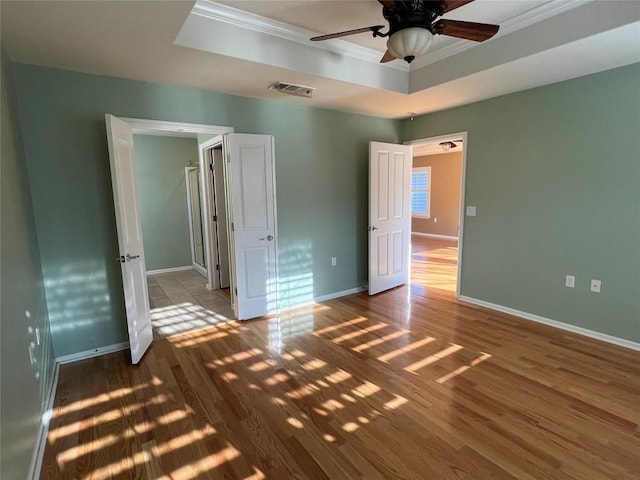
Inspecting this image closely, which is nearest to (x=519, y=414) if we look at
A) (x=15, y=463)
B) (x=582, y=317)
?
(x=582, y=317)

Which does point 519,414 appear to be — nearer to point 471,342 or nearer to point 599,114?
point 471,342

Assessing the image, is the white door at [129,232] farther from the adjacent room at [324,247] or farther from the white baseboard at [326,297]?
the white baseboard at [326,297]

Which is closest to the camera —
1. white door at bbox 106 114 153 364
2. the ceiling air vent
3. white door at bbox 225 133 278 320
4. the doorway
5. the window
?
white door at bbox 106 114 153 364

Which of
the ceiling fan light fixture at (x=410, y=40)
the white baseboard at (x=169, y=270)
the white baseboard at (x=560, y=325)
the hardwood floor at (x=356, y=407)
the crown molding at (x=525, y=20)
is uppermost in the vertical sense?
the crown molding at (x=525, y=20)

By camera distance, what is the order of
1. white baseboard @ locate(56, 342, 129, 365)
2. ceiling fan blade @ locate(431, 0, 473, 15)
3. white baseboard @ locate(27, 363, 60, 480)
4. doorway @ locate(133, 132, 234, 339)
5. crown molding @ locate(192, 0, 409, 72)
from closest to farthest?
white baseboard @ locate(27, 363, 60, 480), ceiling fan blade @ locate(431, 0, 473, 15), crown molding @ locate(192, 0, 409, 72), white baseboard @ locate(56, 342, 129, 365), doorway @ locate(133, 132, 234, 339)

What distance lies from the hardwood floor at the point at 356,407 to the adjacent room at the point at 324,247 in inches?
0.7

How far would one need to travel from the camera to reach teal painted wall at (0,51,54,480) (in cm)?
145

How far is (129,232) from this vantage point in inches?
110

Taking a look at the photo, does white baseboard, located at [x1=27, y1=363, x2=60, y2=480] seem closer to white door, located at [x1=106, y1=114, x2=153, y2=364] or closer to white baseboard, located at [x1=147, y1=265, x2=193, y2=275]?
white door, located at [x1=106, y1=114, x2=153, y2=364]

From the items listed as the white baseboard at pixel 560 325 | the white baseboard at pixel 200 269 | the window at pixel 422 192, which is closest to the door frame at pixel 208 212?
the white baseboard at pixel 200 269

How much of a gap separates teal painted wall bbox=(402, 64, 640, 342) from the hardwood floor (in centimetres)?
46

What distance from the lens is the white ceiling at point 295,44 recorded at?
2006 millimetres

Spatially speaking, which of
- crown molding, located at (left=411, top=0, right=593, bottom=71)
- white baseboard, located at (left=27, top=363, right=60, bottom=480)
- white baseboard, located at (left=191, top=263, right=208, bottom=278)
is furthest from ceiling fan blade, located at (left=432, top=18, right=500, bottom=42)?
white baseboard, located at (left=191, top=263, right=208, bottom=278)

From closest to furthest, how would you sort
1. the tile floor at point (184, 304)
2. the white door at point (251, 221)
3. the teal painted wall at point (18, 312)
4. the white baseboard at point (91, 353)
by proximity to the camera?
the teal painted wall at point (18, 312), the white baseboard at point (91, 353), the white door at point (251, 221), the tile floor at point (184, 304)
